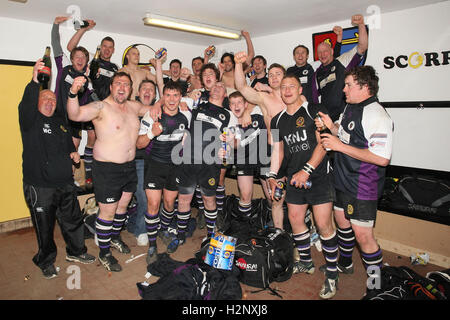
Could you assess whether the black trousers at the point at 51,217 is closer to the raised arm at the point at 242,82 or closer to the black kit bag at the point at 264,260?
the black kit bag at the point at 264,260

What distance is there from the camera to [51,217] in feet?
11.8

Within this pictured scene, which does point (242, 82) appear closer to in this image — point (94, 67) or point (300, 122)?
point (300, 122)

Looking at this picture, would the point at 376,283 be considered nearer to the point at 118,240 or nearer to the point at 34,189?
the point at 118,240

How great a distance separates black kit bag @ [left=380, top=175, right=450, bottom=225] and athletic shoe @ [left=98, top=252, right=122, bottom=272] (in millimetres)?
3962

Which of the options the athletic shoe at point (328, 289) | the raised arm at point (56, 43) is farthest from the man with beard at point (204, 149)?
the raised arm at point (56, 43)

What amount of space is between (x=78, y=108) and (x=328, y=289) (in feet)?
11.4

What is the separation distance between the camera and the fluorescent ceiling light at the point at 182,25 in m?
4.92

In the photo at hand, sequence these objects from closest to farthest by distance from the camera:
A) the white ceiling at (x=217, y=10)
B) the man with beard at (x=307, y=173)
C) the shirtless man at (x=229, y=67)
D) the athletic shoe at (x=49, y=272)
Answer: the man with beard at (x=307, y=173) → the athletic shoe at (x=49, y=272) → the white ceiling at (x=217, y=10) → the shirtless man at (x=229, y=67)

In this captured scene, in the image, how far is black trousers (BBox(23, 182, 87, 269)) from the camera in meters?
3.49

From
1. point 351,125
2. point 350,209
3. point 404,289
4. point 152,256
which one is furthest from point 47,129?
point 404,289

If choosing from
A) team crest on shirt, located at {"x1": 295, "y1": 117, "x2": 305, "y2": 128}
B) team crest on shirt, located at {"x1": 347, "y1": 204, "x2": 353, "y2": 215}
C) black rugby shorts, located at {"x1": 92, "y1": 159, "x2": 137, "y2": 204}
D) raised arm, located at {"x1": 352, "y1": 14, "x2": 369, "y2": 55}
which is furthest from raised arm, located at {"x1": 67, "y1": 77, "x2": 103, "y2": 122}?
raised arm, located at {"x1": 352, "y1": 14, "x2": 369, "y2": 55}

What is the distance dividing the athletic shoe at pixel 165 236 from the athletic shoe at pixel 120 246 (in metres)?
0.55
